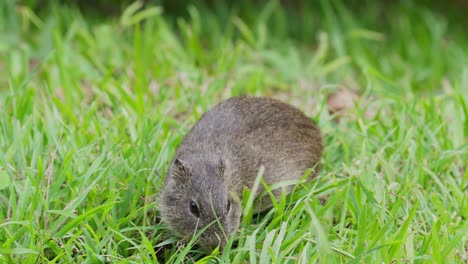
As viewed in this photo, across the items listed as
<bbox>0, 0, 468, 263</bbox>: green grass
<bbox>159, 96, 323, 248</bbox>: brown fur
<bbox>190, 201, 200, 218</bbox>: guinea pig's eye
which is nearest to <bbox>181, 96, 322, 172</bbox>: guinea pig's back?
<bbox>159, 96, 323, 248</bbox>: brown fur

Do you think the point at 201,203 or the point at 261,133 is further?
the point at 261,133

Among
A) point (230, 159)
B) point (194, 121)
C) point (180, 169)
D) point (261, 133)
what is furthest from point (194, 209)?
point (194, 121)

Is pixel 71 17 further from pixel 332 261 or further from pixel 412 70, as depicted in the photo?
pixel 332 261

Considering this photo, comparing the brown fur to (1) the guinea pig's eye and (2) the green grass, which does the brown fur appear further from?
(2) the green grass

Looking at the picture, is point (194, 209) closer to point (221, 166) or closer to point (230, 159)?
point (221, 166)

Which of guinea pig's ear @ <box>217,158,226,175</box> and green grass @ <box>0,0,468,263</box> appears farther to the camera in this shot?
guinea pig's ear @ <box>217,158,226,175</box>

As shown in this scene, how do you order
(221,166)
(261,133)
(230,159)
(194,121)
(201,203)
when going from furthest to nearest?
1. (194,121)
2. (261,133)
3. (230,159)
4. (221,166)
5. (201,203)

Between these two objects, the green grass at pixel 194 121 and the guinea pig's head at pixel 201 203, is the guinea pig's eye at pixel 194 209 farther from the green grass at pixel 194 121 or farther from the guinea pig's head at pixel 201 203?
the green grass at pixel 194 121

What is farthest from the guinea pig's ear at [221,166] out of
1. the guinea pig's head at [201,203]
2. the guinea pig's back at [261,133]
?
the guinea pig's back at [261,133]

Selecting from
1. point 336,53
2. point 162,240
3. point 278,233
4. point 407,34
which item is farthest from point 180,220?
point 407,34
